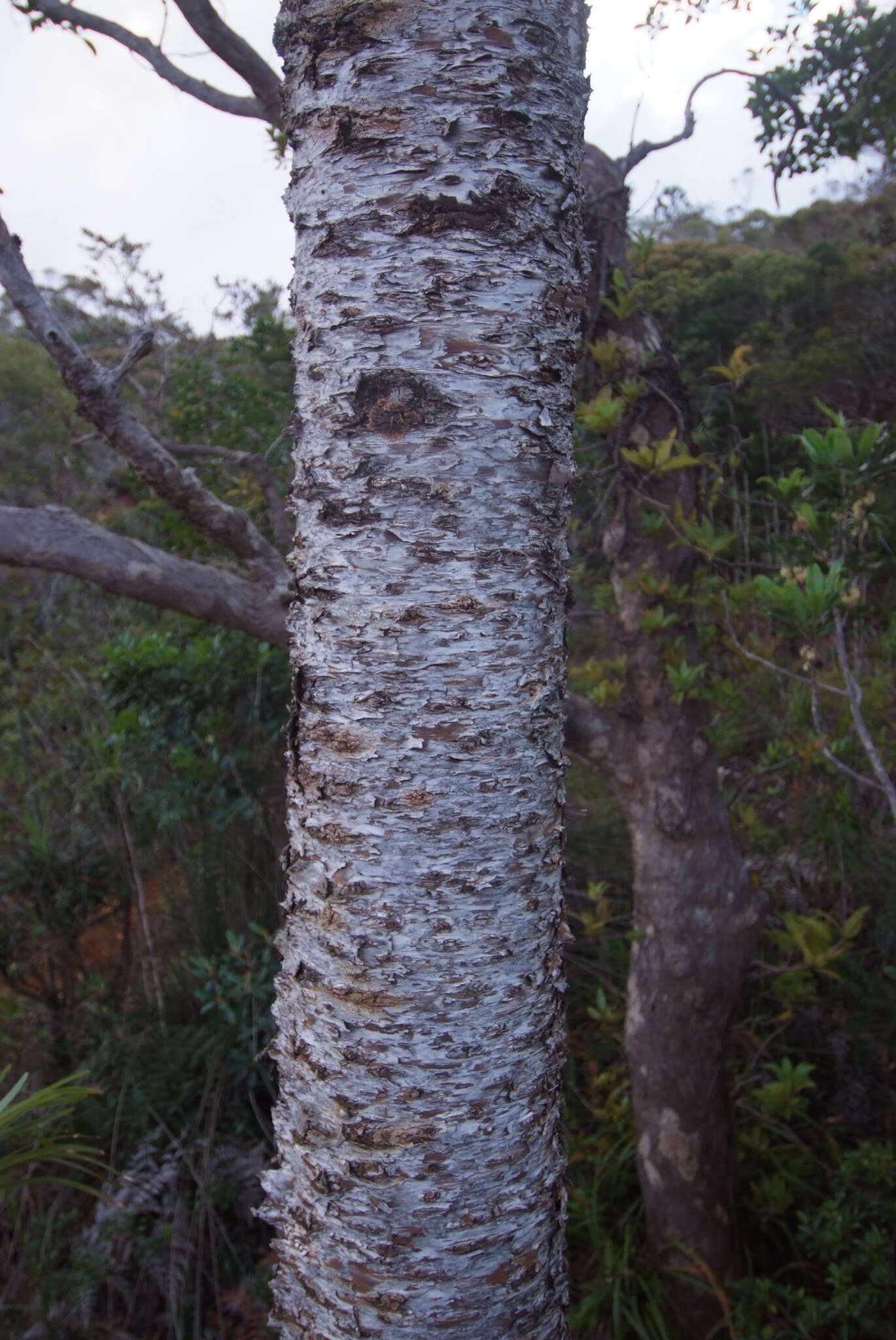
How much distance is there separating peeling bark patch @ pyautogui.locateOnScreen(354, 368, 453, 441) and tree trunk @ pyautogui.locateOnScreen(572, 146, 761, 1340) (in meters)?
1.53

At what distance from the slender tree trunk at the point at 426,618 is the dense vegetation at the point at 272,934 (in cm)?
88

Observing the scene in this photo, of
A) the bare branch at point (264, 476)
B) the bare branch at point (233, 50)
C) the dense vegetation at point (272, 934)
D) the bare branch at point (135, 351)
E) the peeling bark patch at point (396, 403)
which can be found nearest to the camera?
the peeling bark patch at point (396, 403)

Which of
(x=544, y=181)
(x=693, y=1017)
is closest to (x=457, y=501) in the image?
(x=544, y=181)

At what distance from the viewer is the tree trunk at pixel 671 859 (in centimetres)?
235

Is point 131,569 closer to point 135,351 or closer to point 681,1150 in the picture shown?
point 135,351

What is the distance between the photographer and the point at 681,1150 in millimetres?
Result: 2367

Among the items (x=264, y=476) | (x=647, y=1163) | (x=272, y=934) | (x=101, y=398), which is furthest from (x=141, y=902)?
(x=101, y=398)

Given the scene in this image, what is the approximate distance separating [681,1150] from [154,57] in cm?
343

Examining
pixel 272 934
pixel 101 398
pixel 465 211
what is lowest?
pixel 272 934

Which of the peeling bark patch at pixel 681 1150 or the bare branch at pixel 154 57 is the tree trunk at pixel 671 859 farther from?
the bare branch at pixel 154 57

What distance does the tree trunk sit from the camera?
7.70ft

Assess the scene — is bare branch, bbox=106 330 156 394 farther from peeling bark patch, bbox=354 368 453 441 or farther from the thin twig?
the thin twig

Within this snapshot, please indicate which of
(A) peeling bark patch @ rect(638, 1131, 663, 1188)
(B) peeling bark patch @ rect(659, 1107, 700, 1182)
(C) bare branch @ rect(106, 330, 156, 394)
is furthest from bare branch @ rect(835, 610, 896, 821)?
(C) bare branch @ rect(106, 330, 156, 394)

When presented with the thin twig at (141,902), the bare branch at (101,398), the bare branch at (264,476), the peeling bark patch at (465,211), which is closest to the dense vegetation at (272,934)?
the thin twig at (141,902)
